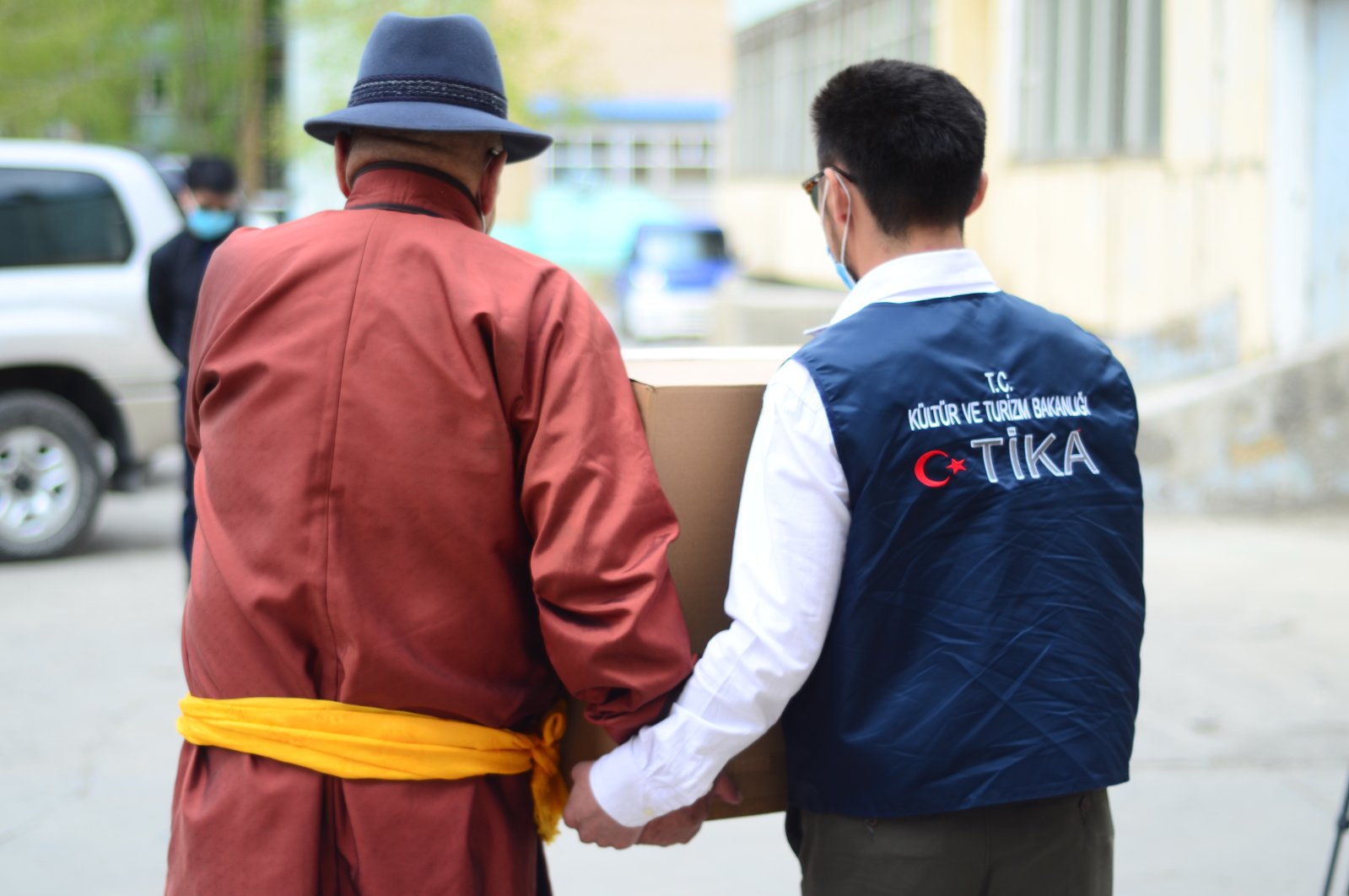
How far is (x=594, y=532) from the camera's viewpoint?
2.02 meters

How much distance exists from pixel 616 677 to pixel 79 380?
22.6ft

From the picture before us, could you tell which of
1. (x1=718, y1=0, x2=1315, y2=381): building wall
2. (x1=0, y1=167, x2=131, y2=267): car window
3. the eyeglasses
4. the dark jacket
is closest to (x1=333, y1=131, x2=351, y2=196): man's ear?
the eyeglasses

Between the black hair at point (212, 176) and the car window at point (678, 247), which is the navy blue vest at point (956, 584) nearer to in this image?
the black hair at point (212, 176)

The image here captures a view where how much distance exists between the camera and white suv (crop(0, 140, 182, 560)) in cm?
784

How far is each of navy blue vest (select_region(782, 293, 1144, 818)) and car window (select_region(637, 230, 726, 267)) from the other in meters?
18.9

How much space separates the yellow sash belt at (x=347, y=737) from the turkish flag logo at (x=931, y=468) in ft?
2.40

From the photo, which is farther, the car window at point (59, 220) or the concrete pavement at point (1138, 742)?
the car window at point (59, 220)

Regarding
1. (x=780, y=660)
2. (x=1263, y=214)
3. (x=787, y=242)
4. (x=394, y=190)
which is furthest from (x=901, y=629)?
(x=787, y=242)

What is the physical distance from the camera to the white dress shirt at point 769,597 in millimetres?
2033

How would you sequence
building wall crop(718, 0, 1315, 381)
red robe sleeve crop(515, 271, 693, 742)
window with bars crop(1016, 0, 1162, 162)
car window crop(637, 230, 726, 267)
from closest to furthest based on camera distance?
red robe sleeve crop(515, 271, 693, 742)
building wall crop(718, 0, 1315, 381)
window with bars crop(1016, 0, 1162, 162)
car window crop(637, 230, 726, 267)

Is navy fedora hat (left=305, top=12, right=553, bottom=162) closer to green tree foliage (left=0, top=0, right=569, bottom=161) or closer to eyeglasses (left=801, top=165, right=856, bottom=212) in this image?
eyeglasses (left=801, top=165, right=856, bottom=212)

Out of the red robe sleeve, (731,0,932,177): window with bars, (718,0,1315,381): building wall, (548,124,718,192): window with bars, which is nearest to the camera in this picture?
the red robe sleeve

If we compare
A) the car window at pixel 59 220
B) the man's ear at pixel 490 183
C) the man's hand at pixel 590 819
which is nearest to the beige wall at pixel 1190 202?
the car window at pixel 59 220

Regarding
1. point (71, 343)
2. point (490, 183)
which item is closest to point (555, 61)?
point (71, 343)
